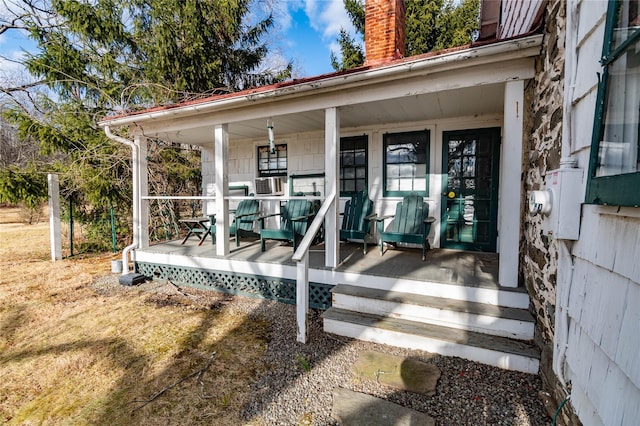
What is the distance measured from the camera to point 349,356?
8.16 feet

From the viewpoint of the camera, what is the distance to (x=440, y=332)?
251 cm

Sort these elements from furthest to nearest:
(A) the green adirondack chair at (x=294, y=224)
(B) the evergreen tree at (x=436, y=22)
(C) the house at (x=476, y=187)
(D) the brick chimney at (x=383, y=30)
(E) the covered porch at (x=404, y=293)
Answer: (B) the evergreen tree at (x=436, y=22) → (A) the green adirondack chair at (x=294, y=224) → (D) the brick chimney at (x=383, y=30) → (E) the covered porch at (x=404, y=293) → (C) the house at (x=476, y=187)

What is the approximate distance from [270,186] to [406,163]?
2.59 meters

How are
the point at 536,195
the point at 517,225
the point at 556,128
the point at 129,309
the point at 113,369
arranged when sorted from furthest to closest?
the point at 129,309 → the point at 517,225 → the point at 113,369 → the point at 556,128 → the point at 536,195

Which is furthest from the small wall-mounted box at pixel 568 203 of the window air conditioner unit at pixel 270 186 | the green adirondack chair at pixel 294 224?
the window air conditioner unit at pixel 270 186

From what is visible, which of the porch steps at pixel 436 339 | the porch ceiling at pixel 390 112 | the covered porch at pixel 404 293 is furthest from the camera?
the porch ceiling at pixel 390 112

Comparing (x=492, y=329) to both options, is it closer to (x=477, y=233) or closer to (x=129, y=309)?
(x=477, y=233)

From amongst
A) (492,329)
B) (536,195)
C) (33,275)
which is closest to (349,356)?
(492,329)

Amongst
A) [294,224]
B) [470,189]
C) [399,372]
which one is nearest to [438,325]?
[399,372]

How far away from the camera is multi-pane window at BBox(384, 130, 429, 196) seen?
462cm

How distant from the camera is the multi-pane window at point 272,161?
5.75m

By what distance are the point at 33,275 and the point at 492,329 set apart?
6.92m

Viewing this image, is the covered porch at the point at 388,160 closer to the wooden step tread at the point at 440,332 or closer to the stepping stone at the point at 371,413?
the wooden step tread at the point at 440,332

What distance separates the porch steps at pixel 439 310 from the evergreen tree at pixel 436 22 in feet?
30.1
